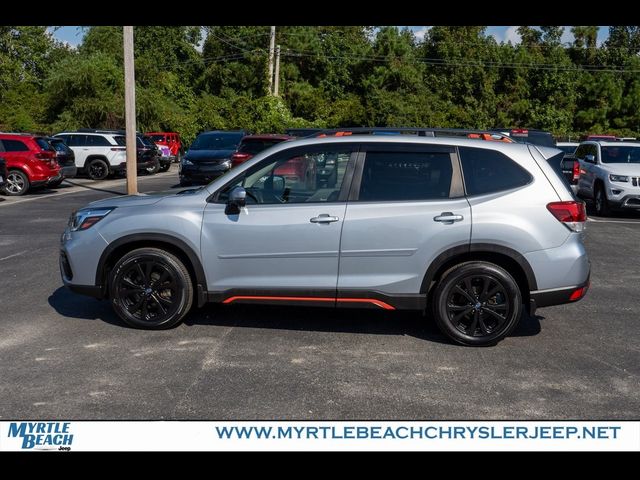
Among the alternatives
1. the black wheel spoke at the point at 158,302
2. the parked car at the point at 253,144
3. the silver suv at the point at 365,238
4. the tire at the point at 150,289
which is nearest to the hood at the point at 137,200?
the silver suv at the point at 365,238

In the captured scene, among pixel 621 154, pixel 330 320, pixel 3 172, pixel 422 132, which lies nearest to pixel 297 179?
pixel 422 132

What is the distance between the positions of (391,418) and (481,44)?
54.4m

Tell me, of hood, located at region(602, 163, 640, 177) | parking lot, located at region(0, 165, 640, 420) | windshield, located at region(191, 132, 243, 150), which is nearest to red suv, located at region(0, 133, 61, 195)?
windshield, located at region(191, 132, 243, 150)

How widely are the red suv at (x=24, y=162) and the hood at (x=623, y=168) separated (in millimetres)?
14410

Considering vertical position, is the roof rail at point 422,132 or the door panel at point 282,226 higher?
the roof rail at point 422,132

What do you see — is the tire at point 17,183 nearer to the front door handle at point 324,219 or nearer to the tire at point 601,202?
the tire at point 601,202

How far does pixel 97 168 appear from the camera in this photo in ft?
90.5

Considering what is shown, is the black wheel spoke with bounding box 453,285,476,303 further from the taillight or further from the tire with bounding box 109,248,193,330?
the tire with bounding box 109,248,193,330

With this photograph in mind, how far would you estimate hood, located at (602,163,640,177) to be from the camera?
642 inches

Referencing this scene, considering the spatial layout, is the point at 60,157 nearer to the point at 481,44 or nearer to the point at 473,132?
the point at 473,132

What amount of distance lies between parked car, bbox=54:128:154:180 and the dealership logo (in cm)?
2424

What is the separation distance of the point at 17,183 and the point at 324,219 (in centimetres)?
1626

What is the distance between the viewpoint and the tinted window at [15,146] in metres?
20.5

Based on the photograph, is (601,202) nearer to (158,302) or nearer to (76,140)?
(158,302)
